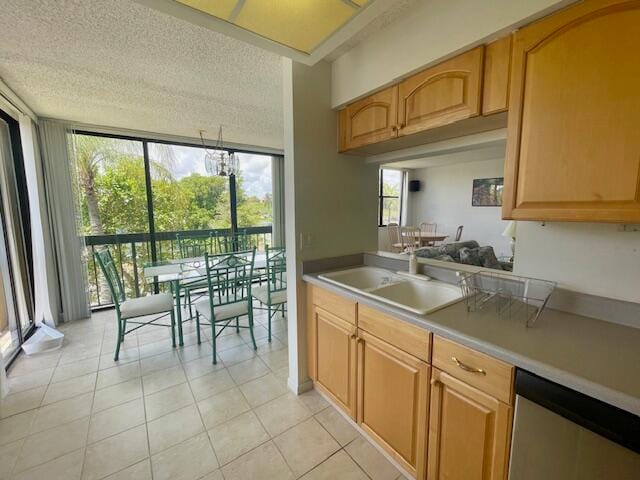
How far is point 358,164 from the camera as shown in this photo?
2.13m

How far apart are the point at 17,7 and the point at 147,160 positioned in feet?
7.99

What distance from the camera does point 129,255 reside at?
3715 millimetres

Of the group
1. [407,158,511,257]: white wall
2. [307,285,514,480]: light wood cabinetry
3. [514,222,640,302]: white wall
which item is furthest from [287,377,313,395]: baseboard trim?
[407,158,511,257]: white wall

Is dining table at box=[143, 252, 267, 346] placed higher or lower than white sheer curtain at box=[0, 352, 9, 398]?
higher

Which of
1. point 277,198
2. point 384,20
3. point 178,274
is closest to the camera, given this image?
point 384,20

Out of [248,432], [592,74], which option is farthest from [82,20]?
[248,432]

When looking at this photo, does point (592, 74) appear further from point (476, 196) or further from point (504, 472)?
point (476, 196)

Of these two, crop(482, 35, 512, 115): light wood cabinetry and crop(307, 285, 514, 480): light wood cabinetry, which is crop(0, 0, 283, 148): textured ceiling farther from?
crop(307, 285, 514, 480): light wood cabinetry

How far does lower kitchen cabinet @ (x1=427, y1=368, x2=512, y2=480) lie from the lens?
3.12ft

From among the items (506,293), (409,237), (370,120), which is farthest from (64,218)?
(409,237)

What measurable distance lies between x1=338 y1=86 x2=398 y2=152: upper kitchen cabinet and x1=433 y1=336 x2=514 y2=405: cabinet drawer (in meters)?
1.16

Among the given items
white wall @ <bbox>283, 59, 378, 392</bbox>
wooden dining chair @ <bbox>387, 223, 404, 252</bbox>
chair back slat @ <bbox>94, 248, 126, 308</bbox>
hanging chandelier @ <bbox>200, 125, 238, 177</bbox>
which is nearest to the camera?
white wall @ <bbox>283, 59, 378, 392</bbox>

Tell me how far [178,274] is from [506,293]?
2.73 metres

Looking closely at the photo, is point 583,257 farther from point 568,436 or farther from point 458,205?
point 458,205
